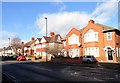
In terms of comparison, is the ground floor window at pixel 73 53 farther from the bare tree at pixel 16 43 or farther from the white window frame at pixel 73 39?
the bare tree at pixel 16 43

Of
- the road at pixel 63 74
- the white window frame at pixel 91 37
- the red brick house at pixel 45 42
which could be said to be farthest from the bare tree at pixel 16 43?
the road at pixel 63 74

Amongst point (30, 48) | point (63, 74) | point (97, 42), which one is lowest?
point (63, 74)

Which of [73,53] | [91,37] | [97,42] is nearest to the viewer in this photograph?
[97,42]

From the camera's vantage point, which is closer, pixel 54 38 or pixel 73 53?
pixel 73 53

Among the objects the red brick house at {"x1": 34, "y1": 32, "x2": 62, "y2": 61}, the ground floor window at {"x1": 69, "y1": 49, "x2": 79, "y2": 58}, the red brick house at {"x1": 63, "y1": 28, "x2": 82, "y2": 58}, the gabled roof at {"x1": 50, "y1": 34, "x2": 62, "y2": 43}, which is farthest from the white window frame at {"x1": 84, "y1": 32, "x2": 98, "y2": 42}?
the gabled roof at {"x1": 50, "y1": 34, "x2": 62, "y2": 43}

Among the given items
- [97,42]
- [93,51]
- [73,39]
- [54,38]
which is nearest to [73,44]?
[73,39]

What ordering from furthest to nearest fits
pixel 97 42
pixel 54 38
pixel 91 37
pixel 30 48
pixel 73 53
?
pixel 30 48 → pixel 54 38 → pixel 73 53 → pixel 91 37 → pixel 97 42

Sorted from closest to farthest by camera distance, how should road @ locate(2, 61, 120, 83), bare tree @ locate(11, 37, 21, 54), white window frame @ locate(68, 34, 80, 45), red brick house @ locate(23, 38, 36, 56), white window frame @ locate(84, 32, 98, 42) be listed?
road @ locate(2, 61, 120, 83) → white window frame @ locate(84, 32, 98, 42) → white window frame @ locate(68, 34, 80, 45) → red brick house @ locate(23, 38, 36, 56) → bare tree @ locate(11, 37, 21, 54)

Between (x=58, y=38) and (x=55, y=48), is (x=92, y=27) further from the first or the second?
(x=58, y=38)

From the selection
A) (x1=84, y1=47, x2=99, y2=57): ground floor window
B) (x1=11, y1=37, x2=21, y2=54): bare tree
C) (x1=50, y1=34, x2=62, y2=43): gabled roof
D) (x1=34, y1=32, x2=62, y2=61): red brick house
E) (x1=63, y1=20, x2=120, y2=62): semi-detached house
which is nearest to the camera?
(x1=63, y1=20, x2=120, y2=62): semi-detached house

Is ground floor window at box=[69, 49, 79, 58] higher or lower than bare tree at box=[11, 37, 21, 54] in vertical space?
lower

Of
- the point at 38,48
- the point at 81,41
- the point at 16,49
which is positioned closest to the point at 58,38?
the point at 38,48

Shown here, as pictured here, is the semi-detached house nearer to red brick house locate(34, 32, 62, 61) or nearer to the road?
the road

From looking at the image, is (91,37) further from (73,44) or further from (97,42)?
(73,44)
